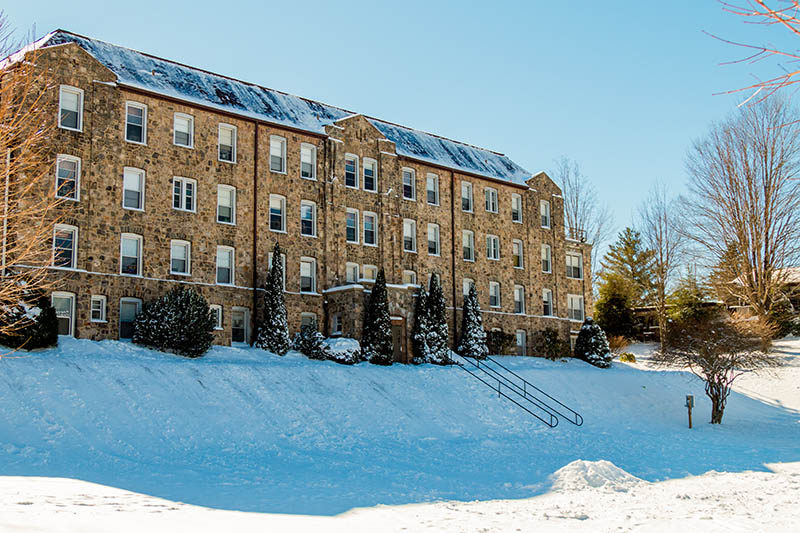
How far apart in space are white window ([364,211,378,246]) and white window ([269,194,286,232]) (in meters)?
4.59

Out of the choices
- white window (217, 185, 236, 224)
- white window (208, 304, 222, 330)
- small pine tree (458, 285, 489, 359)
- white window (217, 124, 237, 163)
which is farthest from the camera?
small pine tree (458, 285, 489, 359)

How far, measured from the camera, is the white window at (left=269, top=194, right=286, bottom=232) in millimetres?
34391

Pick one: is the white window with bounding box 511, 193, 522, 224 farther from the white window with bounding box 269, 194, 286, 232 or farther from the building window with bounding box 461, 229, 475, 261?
the white window with bounding box 269, 194, 286, 232

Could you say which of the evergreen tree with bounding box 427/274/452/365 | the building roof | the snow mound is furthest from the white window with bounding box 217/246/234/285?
the snow mound

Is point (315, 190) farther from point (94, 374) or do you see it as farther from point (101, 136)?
point (94, 374)

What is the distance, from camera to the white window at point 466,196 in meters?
41.9

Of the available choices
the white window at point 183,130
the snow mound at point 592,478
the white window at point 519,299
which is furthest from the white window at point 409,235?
the snow mound at point 592,478

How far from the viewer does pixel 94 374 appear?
23219 millimetres

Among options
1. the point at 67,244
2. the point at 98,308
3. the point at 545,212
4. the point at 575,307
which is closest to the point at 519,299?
the point at 575,307

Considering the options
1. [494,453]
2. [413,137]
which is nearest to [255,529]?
[494,453]

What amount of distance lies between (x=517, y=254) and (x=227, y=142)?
1803 cm

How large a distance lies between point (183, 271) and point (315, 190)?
756cm

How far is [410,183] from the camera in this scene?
132 ft

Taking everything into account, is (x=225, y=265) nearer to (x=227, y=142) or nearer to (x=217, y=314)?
(x=217, y=314)
